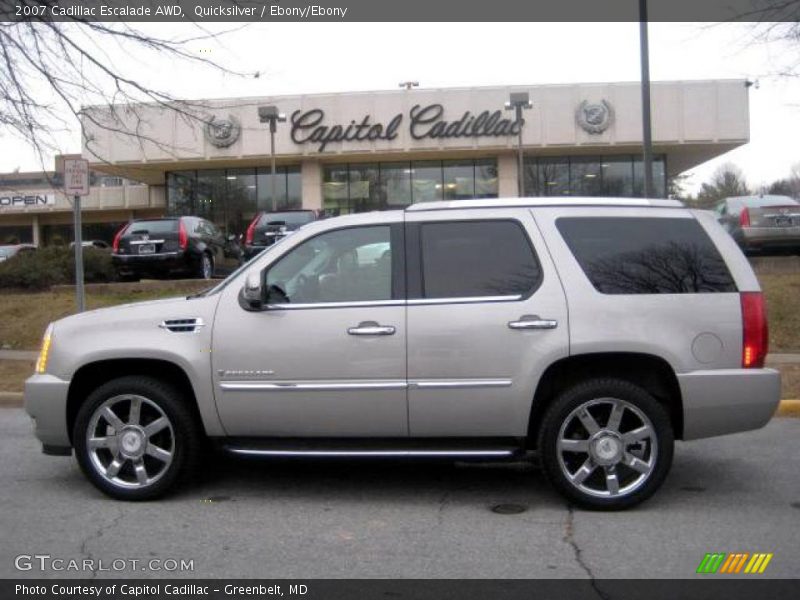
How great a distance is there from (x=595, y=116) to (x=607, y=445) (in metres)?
24.9

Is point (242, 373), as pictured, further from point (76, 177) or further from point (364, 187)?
point (364, 187)

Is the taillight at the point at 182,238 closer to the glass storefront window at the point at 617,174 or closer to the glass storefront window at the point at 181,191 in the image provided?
the glass storefront window at the point at 181,191

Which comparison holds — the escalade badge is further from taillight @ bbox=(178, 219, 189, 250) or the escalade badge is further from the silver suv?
taillight @ bbox=(178, 219, 189, 250)

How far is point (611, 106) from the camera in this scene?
28.0 meters

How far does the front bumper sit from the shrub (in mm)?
11609

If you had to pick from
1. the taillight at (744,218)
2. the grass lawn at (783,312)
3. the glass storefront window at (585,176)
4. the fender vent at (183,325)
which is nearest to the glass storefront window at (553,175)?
the glass storefront window at (585,176)

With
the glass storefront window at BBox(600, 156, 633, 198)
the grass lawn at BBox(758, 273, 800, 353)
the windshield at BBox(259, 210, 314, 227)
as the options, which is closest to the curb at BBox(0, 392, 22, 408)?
the windshield at BBox(259, 210, 314, 227)

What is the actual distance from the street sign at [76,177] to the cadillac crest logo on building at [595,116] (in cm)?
2117

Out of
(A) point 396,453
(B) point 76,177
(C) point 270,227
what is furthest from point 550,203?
(C) point 270,227

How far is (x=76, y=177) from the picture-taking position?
10.1 m

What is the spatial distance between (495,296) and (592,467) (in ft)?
3.97

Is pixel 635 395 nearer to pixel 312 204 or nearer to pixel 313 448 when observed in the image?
pixel 313 448
